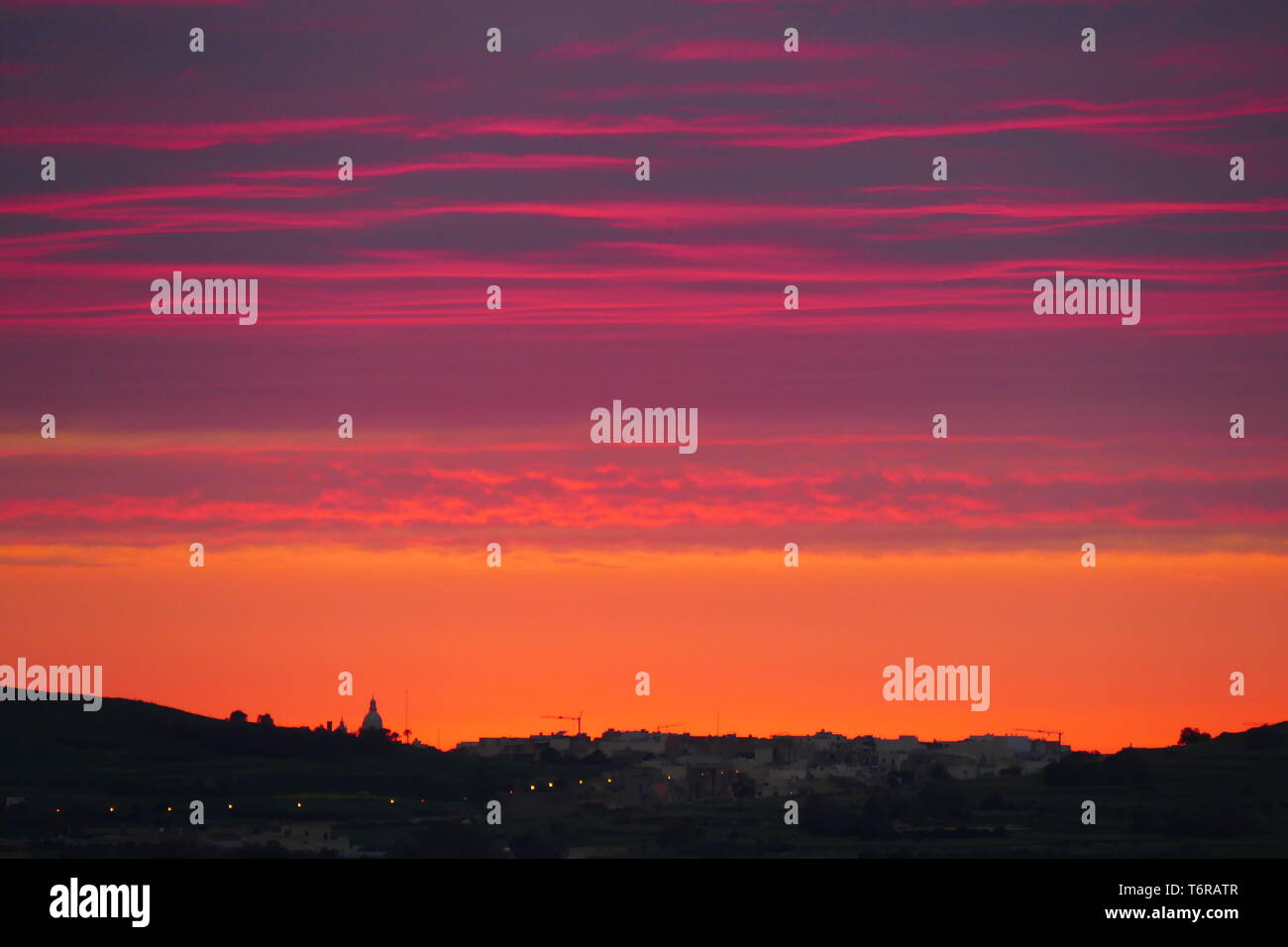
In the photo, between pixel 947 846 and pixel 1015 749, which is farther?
pixel 1015 749

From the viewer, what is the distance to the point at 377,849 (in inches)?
5896

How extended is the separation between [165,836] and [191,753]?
17.5 m

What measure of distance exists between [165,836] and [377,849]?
2617 cm
